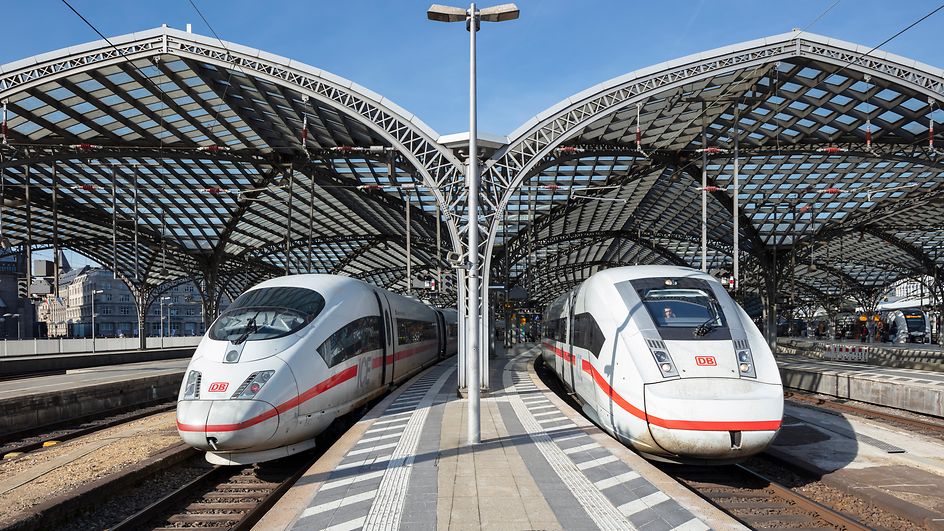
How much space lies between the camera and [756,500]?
10.4 m

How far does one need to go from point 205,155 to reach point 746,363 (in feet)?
106

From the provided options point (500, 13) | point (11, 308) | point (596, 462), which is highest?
point (500, 13)

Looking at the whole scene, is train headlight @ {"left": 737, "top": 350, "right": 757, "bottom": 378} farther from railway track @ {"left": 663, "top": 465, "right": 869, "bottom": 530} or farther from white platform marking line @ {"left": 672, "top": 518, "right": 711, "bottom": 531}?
white platform marking line @ {"left": 672, "top": 518, "right": 711, "bottom": 531}

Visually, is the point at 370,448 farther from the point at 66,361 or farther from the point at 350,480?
the point at 66,361

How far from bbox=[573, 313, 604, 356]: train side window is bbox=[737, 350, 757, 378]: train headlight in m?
2.90

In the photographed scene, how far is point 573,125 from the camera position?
2522 cm

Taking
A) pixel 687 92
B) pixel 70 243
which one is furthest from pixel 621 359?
pixel 70 243

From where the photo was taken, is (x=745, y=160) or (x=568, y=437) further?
(x=745, y=160)

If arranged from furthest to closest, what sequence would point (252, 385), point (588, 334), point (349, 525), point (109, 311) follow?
1. point (109, 311)
2. point (588, 334)
3. point (252, 385)
4. point (349, 525)

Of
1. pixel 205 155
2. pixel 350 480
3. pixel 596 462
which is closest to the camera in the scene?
pixel 350 480

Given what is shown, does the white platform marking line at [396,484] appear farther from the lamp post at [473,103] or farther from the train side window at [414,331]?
the train side window at [414,331]

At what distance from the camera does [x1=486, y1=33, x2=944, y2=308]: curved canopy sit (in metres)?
25.5

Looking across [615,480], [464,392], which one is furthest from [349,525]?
[464,392]

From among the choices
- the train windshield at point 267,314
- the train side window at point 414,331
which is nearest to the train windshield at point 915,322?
the train side window at point 414,331
